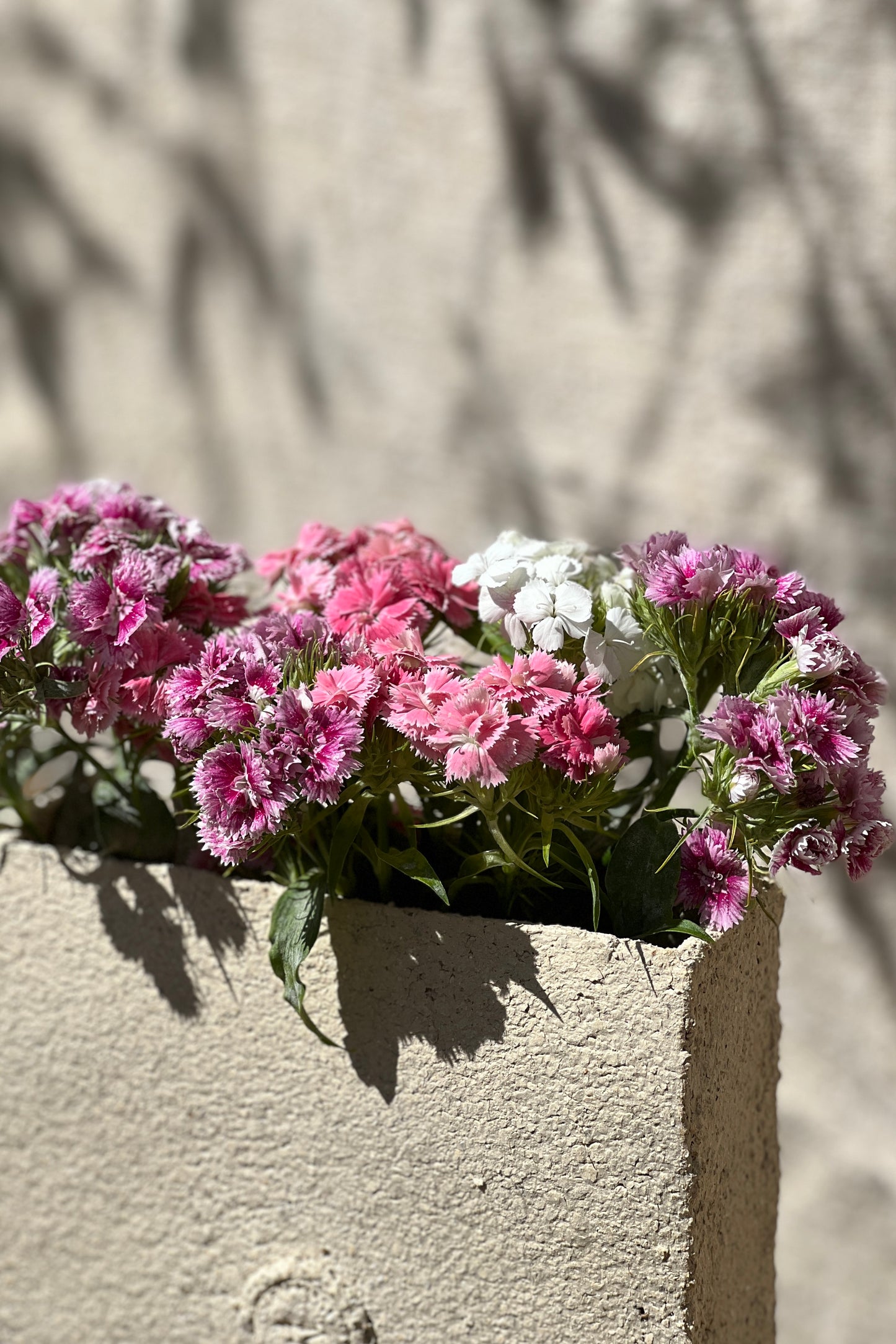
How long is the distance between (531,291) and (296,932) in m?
1.26

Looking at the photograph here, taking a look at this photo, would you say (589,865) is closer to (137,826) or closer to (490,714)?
(490,714)

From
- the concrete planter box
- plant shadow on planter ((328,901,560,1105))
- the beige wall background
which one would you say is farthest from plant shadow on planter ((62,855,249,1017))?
the beige wall background

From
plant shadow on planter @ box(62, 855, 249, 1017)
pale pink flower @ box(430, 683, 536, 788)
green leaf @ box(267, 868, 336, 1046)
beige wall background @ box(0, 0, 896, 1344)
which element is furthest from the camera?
beige wall background @ box(0, 0, 896, 1344)

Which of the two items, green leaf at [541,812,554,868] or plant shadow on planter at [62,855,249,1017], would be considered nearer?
green leaf at [541,812,554,868]

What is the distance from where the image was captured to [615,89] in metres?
1.77

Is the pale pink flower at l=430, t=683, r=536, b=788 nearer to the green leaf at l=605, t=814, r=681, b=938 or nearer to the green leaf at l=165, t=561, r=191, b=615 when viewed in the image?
the green leaf at l=605, t=814, r=681, b=938

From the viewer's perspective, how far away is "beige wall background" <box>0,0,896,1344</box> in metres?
1.71

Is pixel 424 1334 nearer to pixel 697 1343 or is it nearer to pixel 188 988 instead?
pixel 697 1343

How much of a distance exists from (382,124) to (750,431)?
784 mm

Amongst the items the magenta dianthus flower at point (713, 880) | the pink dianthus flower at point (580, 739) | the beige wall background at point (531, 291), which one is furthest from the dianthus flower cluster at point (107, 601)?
the beige wall background at point (531, 291)

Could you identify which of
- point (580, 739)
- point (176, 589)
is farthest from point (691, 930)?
point (176, 589)

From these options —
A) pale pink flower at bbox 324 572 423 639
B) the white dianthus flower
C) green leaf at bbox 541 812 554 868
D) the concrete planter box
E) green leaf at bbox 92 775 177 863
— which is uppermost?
pale pink flower at bbox 324 572 423 639

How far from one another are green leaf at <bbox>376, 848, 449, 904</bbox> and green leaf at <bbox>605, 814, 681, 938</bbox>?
14 cm

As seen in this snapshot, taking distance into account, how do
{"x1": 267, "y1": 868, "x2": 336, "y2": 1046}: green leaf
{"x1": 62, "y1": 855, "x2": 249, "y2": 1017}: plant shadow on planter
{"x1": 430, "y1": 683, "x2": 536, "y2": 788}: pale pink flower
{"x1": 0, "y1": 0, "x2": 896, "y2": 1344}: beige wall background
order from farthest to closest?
{"x1": 0, "y1": 0, "x2": 896, "y2": 1344}: beige wall background → {"x1": 62, "y1": 855, "x2": 249, "y2": 1017}: plant shadow on planter → {"x1": 267, "y1": 868, "x2": 336, "y2": 1046}: green leaf → {"x1": 430, "y1": 683, "x2": 536, "y2": 788}: pale pink flower
